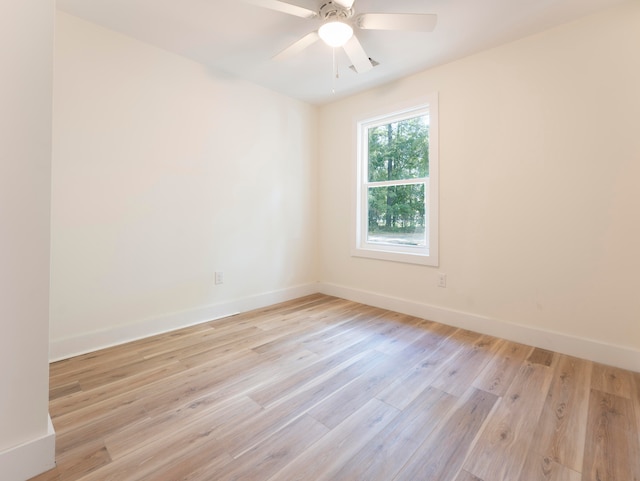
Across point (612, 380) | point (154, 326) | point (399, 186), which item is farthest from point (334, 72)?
point (612, 380)

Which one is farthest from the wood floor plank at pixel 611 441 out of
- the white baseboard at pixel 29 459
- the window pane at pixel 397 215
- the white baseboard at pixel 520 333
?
the white baseboard at pixel 29 459

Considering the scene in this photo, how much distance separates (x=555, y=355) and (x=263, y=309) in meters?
2.66

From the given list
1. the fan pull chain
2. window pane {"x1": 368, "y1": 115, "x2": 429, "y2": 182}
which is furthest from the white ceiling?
window pane {"x1": 368, "y1": 115, "x2": 429, "y2": 182}

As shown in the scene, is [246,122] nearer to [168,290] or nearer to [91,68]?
[91,68]

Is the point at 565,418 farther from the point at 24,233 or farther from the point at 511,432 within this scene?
the point at 24,233

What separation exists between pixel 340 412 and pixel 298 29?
103 inches

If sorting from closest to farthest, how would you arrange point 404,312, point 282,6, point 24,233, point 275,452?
1. point 24,233
2. point 275,452
3. point 282,6
4. point 404,312

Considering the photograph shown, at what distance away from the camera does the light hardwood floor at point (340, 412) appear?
124 cm

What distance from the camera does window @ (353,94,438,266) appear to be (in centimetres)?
300

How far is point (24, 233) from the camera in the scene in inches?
45.1

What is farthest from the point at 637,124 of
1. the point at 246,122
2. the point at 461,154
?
the point at 246,122

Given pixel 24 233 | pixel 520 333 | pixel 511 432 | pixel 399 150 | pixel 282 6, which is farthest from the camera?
pixel 399 150

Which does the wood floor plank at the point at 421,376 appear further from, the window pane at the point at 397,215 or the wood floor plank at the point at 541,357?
the window pane at the point at 397,215

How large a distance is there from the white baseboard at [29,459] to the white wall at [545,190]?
284 cm
